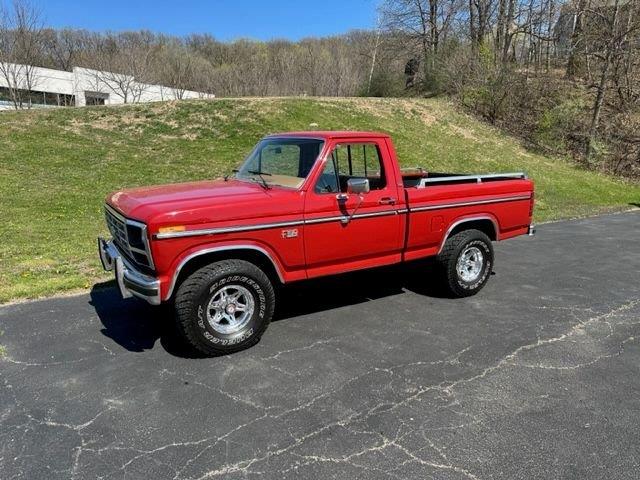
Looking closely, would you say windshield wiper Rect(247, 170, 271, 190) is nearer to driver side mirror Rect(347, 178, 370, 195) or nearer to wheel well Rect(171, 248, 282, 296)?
wheel well Rect(171, 248, 282, 296)

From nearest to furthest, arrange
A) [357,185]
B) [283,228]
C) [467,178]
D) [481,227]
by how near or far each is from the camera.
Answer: [283,228] → [357,185] → [467,178] → [481,227]

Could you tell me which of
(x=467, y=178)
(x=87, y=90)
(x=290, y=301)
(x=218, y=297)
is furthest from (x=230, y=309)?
(x=87, y=90)

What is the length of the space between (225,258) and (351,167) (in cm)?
187

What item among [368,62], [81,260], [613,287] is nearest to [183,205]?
[81,260]

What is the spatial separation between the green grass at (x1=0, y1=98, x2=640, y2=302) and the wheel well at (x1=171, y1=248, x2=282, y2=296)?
2746 mm

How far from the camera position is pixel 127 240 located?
4.44m

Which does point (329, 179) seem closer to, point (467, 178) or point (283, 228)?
point (283, 228)

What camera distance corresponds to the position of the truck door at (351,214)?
4914 millimetres

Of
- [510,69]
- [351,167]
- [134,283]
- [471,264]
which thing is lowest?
[471,264]

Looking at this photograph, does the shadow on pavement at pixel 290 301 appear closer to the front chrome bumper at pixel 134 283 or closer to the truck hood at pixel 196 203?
the front chrome bumper at pixel 134 283

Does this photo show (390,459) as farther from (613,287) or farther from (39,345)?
(613,287)

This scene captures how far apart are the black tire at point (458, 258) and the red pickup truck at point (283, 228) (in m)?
0.01

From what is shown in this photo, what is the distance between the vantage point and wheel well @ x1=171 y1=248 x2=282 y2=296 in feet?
14.6

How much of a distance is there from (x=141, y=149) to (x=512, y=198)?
14.0 meters
